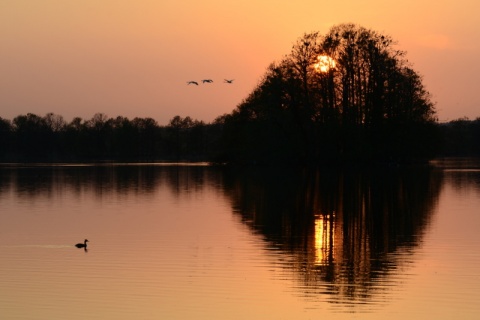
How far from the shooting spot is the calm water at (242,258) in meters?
16.3

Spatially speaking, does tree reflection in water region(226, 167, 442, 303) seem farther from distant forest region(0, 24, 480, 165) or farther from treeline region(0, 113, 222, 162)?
treeline region(0, 113, 222, 162)

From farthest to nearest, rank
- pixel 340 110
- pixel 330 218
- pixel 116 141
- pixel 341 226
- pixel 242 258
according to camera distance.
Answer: pixel 116 141 < pixel 340 110 < pixel 330 218 < pixel 341 226 < pixel 242 258

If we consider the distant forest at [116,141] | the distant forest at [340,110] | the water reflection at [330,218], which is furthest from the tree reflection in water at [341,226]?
the distant forest at [116,141]

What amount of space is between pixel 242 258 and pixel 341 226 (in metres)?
8.79

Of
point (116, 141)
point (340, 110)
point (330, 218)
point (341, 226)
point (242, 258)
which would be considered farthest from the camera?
point (116, 141)

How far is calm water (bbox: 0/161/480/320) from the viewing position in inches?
641

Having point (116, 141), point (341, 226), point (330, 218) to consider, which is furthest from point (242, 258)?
point (116, 141)

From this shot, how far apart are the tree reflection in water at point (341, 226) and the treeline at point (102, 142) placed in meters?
120

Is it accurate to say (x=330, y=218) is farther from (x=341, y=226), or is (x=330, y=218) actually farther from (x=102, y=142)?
(x=102, y=142)

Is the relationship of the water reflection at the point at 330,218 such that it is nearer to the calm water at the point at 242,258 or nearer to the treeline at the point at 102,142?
the calm water at the point at 242,258

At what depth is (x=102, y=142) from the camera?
575 feet

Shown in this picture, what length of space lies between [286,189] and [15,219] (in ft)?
71.5

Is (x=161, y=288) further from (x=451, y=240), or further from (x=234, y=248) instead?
(x=451, y=240)

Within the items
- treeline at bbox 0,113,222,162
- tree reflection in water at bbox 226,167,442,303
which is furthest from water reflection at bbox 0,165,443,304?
treeline at bbox 0,113,222,162
